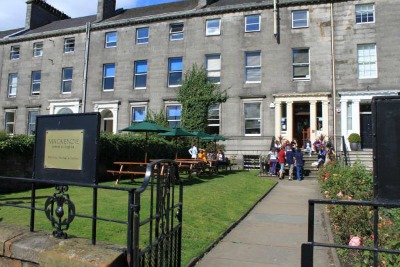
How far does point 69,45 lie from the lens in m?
31.6

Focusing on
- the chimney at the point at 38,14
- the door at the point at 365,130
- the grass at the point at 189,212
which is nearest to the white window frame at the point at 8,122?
the chimney at the point at 38,14

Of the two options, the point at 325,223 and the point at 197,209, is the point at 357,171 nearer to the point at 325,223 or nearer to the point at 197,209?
the point at 325,223

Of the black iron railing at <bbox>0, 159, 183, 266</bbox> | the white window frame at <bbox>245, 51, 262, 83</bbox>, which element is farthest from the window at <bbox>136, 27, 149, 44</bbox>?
the black iron railing at <bbox>0, 159, 183, 266</bbox>

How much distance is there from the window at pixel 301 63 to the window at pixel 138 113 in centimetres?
1196

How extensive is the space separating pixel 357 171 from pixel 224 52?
17.3 meters

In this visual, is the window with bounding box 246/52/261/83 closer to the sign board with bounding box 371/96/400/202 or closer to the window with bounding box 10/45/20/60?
the sign board with bounding box 371/96/400/202

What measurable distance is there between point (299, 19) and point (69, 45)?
790 inches

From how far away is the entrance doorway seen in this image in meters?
24.8

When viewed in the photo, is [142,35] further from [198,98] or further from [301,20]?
[301,20]

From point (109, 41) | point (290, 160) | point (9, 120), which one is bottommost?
point (290, 160)

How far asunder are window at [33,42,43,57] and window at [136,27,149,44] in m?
10.3

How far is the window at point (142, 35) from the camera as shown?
2872cm

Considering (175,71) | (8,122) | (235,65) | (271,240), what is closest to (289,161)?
(235,65)

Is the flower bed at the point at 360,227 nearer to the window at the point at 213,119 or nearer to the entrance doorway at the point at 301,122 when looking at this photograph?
the entrance doorway at the point at 301,122
